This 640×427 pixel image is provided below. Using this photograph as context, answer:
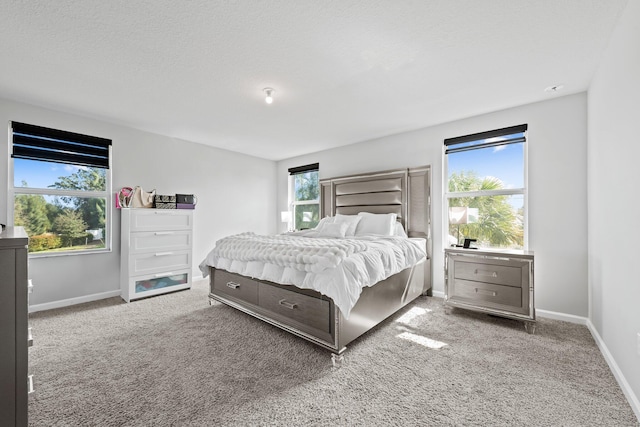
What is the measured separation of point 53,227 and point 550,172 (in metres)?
5.95

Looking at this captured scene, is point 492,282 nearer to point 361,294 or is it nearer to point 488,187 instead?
point 488,187

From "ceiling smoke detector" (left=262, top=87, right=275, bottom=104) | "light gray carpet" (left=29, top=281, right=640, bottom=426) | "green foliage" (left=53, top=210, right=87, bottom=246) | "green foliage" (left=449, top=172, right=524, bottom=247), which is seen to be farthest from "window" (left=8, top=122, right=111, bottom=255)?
"green foliage" (left=449, top=172, right=524, bottom=247)

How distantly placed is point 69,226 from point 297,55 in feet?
11.9

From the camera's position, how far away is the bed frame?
2.19 meters

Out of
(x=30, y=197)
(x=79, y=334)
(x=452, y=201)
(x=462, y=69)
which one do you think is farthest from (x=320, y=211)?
(x=30, y=197)

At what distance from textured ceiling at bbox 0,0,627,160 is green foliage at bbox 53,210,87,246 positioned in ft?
4.45

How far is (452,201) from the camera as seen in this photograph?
374 centimetres

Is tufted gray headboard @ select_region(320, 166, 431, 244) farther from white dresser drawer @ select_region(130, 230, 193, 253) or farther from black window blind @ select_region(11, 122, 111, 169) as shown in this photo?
black window blind @ select_region(11, 122, 111, 169)

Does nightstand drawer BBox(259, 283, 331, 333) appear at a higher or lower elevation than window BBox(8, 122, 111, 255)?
lower

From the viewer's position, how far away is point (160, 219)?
3.86 metres

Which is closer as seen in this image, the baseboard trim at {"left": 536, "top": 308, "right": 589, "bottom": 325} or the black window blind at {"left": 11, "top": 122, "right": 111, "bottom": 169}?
the baseboard trim at {"left": 536, "top": 308, "right": 589, "bottom": 325}

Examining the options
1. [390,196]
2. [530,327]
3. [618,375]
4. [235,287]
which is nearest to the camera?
[618,375]

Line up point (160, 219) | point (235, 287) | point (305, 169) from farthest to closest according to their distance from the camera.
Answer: point (305, 169) → point (160, 219) → point (235, 287)

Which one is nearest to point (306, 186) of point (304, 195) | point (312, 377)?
point (304, 195)
